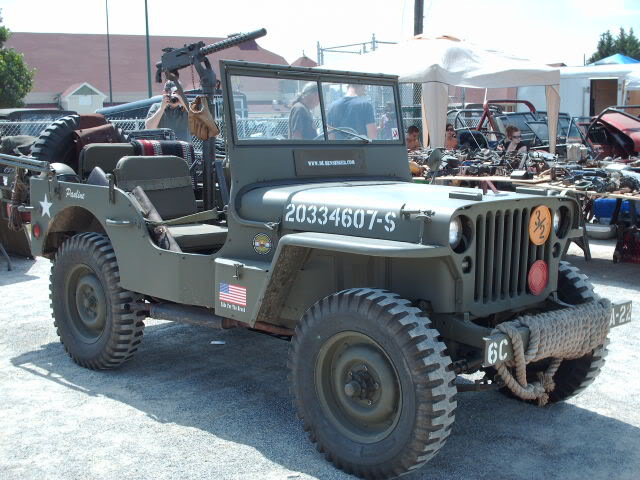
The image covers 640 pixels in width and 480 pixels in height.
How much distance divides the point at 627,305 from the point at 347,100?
2.11 meters

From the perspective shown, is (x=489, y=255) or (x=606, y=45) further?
(x=606, y=45)

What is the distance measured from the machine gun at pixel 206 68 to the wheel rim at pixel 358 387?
1.76 m

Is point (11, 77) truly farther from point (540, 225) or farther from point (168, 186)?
point (540, 225)

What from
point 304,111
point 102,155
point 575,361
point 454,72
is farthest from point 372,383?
point 454,72

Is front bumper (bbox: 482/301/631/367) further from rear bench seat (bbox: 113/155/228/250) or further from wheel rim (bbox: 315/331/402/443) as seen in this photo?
rear bench seat (bbox: 113/155/228/250)

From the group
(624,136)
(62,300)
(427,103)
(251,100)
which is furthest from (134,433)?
(624,136)

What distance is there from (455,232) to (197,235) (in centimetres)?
196

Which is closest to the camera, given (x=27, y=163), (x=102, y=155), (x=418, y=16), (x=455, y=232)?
(x=455, y=232)

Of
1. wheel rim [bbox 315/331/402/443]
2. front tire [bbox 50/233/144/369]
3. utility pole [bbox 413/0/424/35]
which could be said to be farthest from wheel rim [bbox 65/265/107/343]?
utility pole [bbox 413/0/424/35]

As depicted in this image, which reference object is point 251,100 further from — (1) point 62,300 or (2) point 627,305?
(2) point 627,305

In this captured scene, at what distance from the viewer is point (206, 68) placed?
5.45m

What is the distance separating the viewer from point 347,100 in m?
4.97

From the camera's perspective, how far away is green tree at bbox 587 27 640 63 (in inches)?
1797

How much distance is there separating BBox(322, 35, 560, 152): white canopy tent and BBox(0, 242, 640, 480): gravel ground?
25.2 ft
